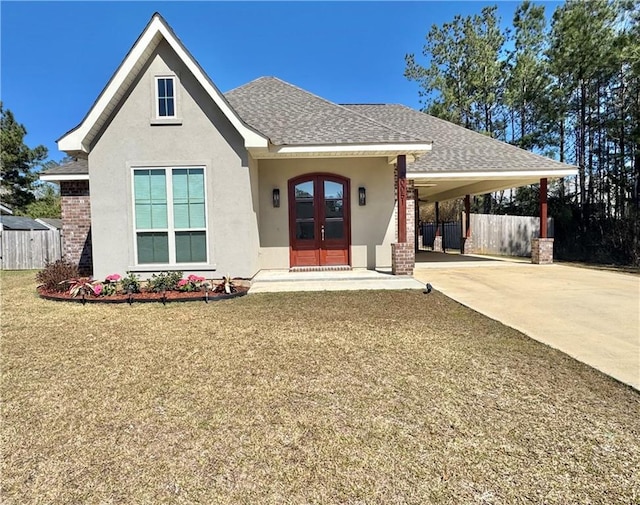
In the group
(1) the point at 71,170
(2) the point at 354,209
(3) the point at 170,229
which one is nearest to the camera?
(3) the point at 170,229

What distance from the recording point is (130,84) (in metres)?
8.30

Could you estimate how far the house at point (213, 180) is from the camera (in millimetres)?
8305

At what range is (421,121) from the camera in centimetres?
1488

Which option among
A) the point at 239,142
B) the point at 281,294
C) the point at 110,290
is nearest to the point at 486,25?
the point at 239,142

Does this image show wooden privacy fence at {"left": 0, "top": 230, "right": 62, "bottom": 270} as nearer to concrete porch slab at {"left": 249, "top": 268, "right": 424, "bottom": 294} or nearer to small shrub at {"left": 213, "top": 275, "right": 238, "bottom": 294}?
concrete porch slab at {"left": 249, "top": 268, "right": 424, "bottom": 294}

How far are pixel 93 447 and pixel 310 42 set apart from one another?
17.5 meters

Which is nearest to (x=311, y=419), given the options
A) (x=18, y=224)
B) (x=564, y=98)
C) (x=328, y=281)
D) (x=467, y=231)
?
(x=328, y=281)

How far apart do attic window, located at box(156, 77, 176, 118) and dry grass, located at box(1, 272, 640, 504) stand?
18.6 ft

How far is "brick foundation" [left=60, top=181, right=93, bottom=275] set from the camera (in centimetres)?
1060

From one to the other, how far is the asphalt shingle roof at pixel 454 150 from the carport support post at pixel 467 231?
473cm

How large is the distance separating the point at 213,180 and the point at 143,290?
116 inches

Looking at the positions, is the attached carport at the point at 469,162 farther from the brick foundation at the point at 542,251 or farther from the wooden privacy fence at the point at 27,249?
the wooden privacy fence at the point at 27,249

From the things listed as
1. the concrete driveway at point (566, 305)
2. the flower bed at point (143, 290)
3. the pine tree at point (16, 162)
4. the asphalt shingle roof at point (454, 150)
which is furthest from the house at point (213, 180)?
the pine tree at point (16, 162)

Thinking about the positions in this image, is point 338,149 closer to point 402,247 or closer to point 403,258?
point 402,247
